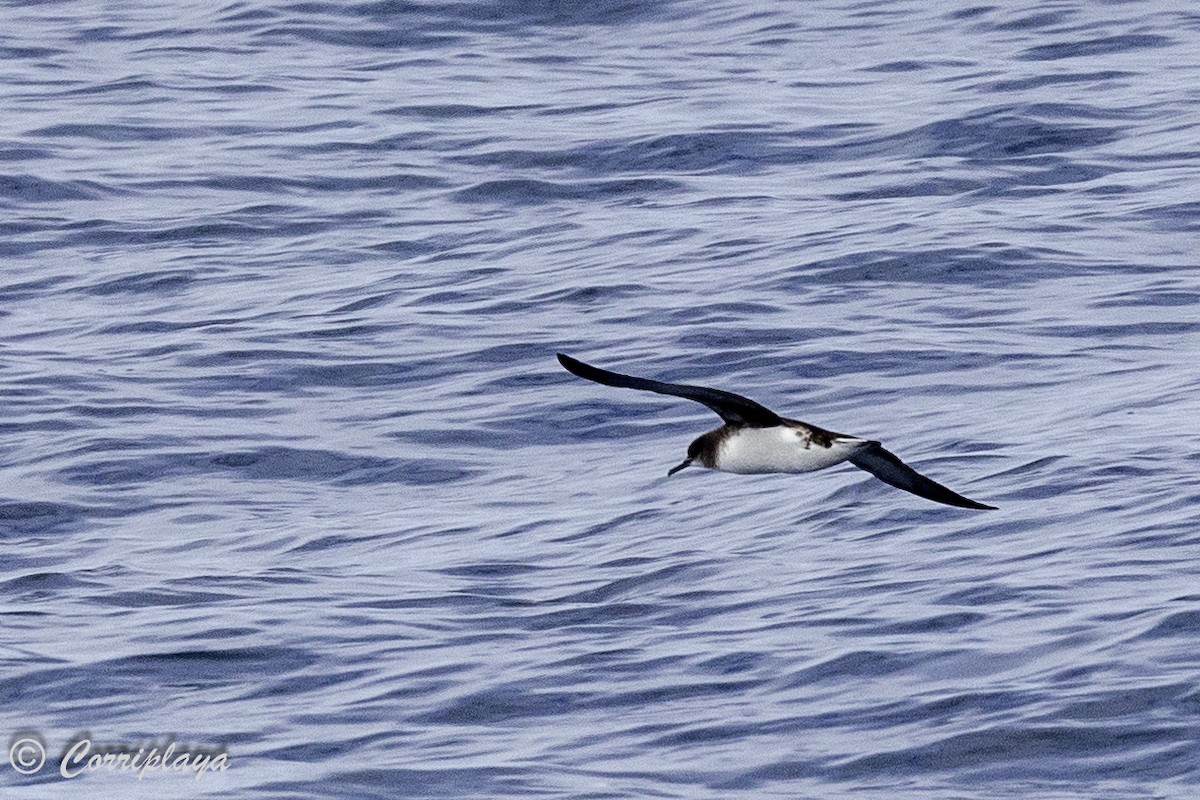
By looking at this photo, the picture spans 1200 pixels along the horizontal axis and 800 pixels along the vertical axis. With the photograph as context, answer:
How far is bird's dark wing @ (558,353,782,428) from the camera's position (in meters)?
6.97

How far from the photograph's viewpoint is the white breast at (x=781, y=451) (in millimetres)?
8297

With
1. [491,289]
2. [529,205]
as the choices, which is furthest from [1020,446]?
[529,205]

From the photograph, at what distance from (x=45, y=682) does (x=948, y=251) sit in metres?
7.62

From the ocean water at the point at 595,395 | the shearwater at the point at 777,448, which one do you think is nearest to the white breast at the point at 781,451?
the shearwater at the point at 777,448

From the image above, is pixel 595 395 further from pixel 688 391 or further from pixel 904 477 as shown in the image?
pixel 688 391

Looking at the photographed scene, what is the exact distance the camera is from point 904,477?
9109 mm

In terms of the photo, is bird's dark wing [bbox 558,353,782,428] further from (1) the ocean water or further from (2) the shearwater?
(1) the ocean water

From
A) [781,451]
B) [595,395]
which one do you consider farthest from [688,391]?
[595,395]

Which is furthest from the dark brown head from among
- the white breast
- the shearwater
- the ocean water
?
the ocean water

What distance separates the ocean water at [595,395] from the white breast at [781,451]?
77cm

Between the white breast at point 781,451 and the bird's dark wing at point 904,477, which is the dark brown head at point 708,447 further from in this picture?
the bird's dark wing at point 904,477

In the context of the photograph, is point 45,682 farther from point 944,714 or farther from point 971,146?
point 971,146

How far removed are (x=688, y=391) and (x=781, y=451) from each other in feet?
4.51

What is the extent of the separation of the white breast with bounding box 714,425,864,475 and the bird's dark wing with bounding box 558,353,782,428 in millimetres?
58
